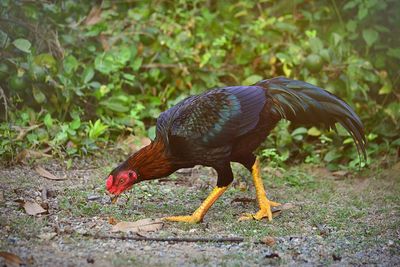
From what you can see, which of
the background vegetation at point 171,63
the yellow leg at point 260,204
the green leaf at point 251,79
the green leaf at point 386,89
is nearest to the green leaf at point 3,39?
the background vegetation at point 171,63

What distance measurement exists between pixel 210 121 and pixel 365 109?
3.35 meters

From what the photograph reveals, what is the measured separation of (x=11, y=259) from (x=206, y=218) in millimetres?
2016

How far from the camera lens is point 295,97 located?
20.2 ft

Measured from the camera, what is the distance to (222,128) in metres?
5.90

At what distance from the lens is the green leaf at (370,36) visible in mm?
8625

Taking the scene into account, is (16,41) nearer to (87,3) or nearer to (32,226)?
(87,3)

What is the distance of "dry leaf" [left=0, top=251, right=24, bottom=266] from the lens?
15.1 ft

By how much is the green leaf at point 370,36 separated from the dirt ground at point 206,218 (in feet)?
5.11

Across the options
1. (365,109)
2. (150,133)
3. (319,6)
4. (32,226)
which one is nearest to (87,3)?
(150,133)

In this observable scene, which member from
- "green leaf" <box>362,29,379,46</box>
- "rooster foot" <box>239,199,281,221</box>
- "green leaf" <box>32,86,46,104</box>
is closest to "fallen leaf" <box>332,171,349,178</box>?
"green leaf" <box>362,29,379,46</box>

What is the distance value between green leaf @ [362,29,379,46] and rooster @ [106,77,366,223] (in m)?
2.69

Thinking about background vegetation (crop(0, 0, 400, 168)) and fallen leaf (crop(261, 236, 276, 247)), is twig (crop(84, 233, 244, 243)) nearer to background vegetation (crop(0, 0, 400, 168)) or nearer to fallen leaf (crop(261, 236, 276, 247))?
fallen leaf (crop(261, 236, 276, 247))

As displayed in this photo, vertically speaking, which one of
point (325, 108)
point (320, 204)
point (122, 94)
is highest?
point (325, 108)

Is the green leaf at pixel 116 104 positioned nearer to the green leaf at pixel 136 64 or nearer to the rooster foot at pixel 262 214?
the green leaf at pixel 136 64
